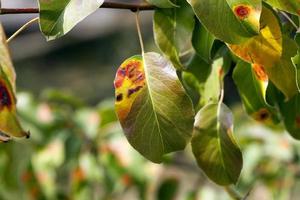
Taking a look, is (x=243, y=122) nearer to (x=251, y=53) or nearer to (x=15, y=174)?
(x=15, y=174)

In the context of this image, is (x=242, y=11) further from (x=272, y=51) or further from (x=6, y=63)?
(x=6, y=63)

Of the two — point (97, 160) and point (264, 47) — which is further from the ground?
point (264, 47)

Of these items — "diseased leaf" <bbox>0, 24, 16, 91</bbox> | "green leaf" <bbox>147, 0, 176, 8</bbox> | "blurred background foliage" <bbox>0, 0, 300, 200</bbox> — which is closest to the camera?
"diseased leaf" <bbox>0, 24, 16, 91</bbox>

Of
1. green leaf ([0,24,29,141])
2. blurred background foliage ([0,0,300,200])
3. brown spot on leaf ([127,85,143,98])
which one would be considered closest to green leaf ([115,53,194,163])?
brown spot on leaf ([127,85,143,98])

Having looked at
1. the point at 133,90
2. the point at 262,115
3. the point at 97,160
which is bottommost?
the point at 97,160

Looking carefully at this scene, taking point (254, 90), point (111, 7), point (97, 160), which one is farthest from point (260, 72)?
point (97, 160)

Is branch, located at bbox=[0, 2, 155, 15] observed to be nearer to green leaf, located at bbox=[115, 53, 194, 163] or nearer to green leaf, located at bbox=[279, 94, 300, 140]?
green leaf, located at bbox=[115, 53, 194, 163]

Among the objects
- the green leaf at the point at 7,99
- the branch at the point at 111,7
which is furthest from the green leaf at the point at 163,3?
the green leaf at the point at 7,99

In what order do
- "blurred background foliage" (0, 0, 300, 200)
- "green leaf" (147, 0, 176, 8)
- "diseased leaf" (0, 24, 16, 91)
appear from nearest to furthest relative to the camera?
"diseased leaf" (0, 24, 16, 91)
"green leaf" (147, 0, 176, 8)
"blurred background foliage" (0, 0, 300, 200)
